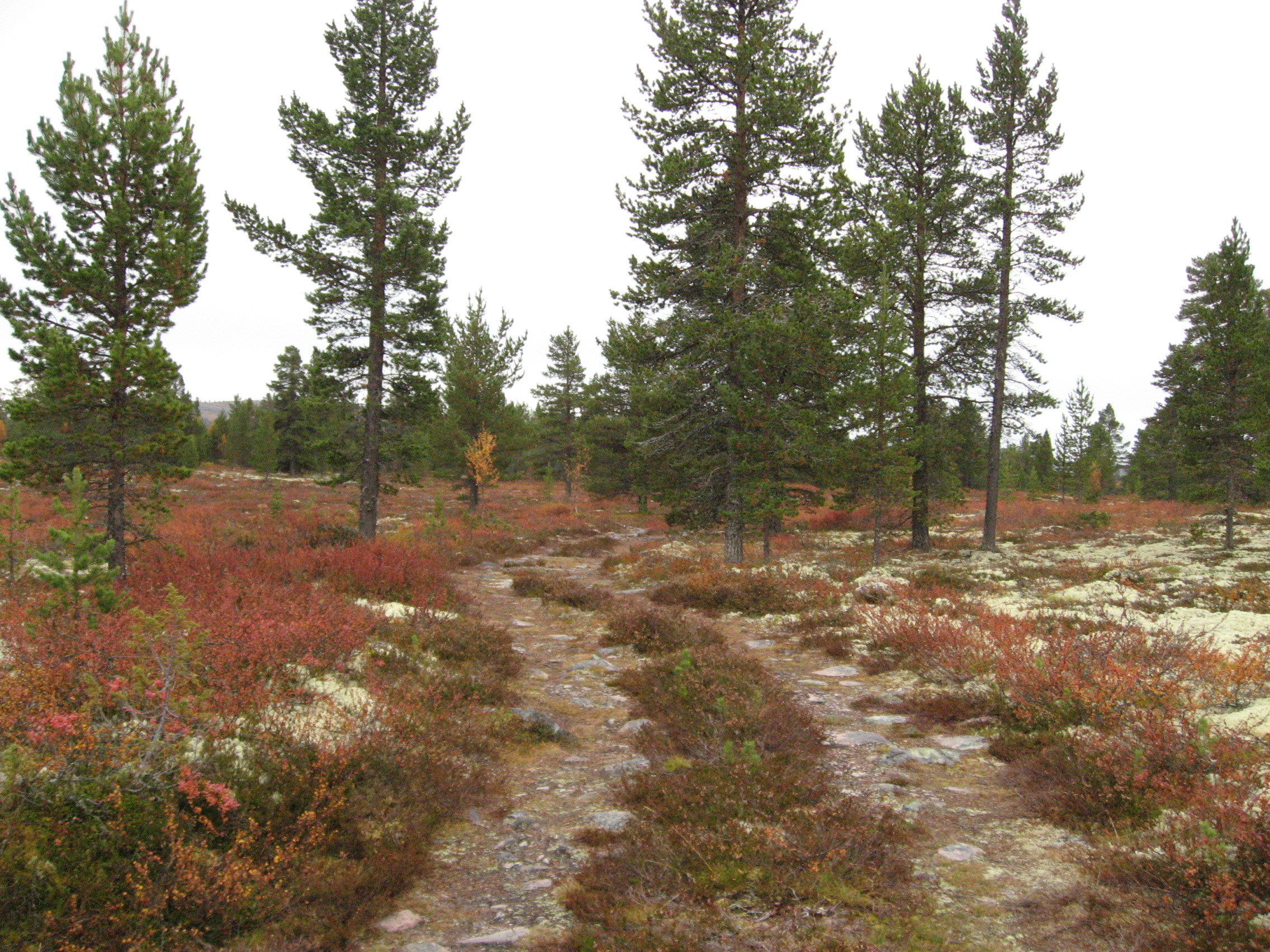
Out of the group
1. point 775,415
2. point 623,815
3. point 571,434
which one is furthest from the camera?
point 571,434

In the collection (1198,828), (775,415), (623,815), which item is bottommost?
(623,815)

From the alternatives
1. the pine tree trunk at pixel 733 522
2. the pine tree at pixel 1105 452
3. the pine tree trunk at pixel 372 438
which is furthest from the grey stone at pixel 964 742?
the pine tree at pixel 1105 452

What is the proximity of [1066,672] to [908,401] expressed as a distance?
11.6 metres

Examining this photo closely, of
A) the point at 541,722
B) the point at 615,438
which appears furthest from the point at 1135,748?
the point at 615,438

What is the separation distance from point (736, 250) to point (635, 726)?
1203cm

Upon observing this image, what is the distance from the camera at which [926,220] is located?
63.8 feet

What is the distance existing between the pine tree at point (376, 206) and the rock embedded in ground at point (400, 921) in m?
A: 15.4

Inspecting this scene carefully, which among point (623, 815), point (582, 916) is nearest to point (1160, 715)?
point (623, 815)

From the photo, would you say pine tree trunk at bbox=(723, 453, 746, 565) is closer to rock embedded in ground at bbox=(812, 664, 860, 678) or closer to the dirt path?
rock embedded in ground at bbox=(812, 664, 860, 678)

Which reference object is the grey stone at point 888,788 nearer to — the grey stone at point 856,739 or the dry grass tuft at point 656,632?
the grey stone at point 856,739

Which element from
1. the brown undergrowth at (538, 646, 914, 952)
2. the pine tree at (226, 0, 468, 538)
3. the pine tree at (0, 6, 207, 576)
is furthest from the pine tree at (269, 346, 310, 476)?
the brown undergrowth at (538, 646, 914, 952)

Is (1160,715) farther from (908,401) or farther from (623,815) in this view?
(908,401)

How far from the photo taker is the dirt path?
10.6 feet

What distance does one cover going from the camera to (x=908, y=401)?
16438mm
